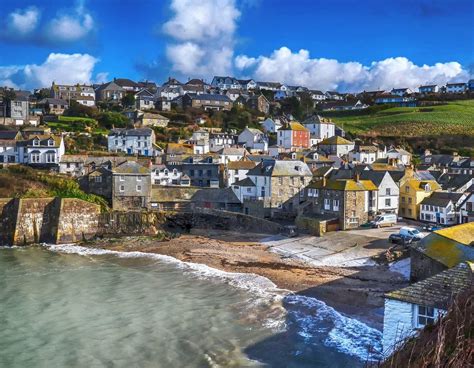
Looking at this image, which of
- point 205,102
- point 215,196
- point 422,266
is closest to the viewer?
point 422,266

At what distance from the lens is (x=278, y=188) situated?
43938 millimetres

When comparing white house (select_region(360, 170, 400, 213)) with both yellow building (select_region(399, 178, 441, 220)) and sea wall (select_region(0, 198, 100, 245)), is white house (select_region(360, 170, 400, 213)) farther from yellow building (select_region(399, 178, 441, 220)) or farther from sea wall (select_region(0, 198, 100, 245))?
sea wall (select_region(0, 198, 100, 245))

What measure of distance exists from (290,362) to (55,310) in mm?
11004

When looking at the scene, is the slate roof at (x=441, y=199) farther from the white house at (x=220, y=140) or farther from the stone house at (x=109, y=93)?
the stone house at (x=109, y=93)

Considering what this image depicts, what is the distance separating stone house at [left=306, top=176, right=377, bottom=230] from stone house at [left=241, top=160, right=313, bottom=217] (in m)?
5.16

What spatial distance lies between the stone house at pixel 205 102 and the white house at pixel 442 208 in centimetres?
4989

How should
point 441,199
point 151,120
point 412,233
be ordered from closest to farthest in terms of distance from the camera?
point 412,233
point 441,199
point 151,120

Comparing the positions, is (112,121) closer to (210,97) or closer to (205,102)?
(205,102)

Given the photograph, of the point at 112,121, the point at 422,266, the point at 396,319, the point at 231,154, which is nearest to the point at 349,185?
the point at 422,266

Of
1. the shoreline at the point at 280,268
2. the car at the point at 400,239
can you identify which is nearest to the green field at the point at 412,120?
the car at the point at 400,239

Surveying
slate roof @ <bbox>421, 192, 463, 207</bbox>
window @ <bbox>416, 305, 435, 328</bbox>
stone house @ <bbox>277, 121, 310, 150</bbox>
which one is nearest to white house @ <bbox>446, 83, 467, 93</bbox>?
stone house @ <bbox>277, 121, 310, 150</bbox>

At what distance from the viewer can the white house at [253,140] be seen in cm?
6762

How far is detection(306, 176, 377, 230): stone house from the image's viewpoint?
3672 centimetres

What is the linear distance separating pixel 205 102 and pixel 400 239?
2321 inches
